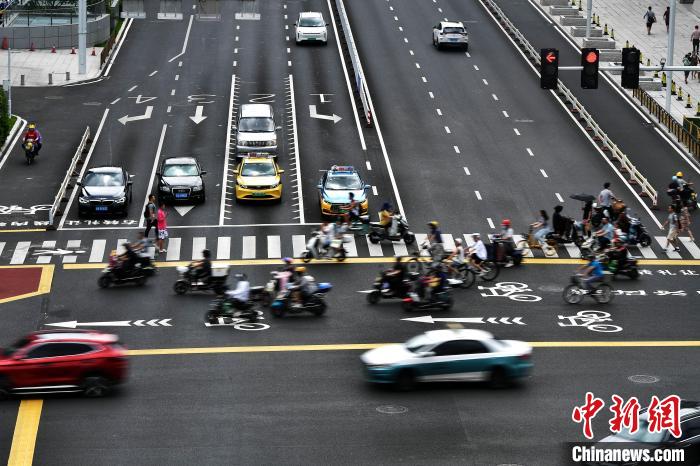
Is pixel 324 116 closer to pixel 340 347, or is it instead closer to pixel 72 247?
pixel 72 247

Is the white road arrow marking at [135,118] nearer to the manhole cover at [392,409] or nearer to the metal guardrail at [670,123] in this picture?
the metal guardrail at [670,123]

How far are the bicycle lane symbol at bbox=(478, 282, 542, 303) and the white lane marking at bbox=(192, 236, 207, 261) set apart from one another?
412 inches

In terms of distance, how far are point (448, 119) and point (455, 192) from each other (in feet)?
35.7

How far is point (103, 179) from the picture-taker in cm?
5141

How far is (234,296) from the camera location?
125 feet

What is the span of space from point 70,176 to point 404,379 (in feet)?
88.4

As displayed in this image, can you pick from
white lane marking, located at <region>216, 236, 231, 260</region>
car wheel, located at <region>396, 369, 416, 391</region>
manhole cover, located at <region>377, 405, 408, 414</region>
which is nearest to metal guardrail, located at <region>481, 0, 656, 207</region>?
white lane marking, located at <region>216, 236, 231, 260</region>

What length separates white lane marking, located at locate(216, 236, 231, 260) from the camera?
152ft

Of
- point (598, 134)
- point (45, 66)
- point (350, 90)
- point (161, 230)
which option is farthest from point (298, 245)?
point (45, 66)

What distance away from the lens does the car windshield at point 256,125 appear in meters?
58.9

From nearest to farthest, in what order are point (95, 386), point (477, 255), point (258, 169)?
point (95, 386), point (477, 255), point (258, 169)

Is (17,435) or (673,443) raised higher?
(673,443)

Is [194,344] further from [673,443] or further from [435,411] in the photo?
[673,443]

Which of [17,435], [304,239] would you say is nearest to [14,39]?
[304,239]
